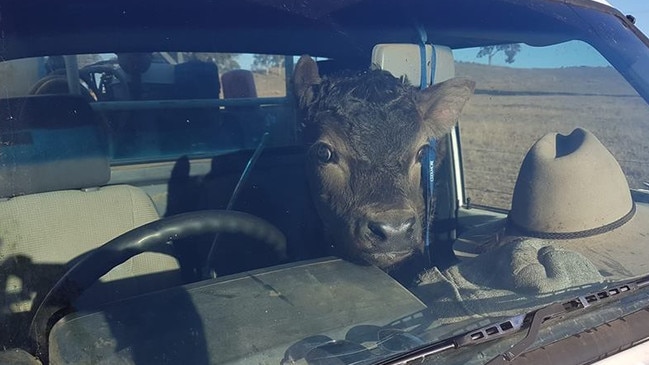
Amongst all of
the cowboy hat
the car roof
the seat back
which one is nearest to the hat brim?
the cowboy hat

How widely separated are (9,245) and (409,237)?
1.29 meters

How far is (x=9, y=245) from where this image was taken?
5.21 ft

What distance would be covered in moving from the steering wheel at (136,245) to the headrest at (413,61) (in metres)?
0.78

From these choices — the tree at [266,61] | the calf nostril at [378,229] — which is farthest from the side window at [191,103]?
the calf nostril at [378,229]

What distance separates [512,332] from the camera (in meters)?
1.60

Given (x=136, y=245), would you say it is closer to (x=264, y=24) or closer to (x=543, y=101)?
(x=264, y=24)

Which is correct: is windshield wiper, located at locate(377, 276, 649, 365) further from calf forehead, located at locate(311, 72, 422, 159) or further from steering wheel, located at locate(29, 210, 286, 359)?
calf forehead, located at locate(311, 72, 422, 159)

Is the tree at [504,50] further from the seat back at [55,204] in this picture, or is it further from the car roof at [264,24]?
the seat back at [55,204]

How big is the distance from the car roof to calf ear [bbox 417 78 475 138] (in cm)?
16

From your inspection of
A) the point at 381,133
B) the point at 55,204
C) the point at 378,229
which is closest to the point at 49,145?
the point at 55,204

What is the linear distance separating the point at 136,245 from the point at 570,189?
1.38 metres

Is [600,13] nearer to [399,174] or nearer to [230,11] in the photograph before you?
[399,174]

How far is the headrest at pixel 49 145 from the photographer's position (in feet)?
5.05

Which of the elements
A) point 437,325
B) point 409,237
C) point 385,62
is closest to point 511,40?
point 385,62
